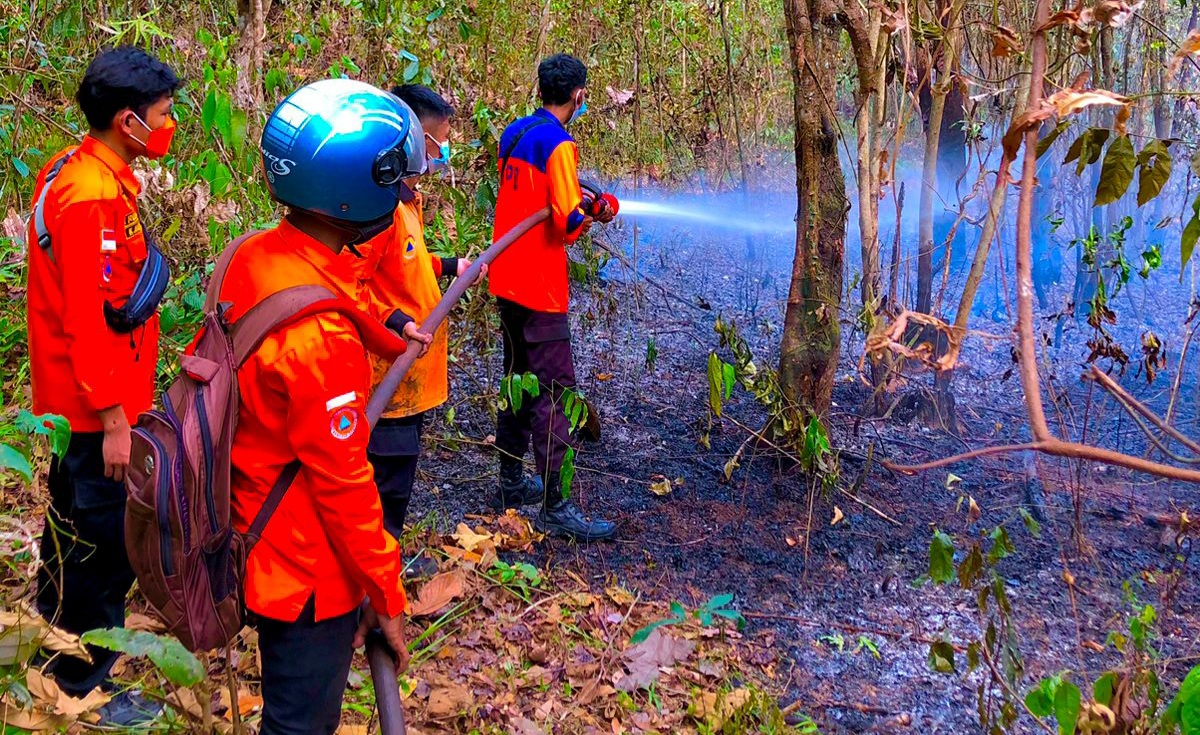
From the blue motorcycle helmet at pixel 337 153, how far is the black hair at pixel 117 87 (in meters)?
0.82

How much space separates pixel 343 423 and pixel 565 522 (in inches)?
92.6

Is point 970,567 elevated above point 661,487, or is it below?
above

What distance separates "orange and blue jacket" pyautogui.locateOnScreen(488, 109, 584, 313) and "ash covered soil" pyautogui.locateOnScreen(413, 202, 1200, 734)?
107cm

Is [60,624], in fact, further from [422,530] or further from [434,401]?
[422,530]

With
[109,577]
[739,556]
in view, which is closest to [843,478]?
[739,556]

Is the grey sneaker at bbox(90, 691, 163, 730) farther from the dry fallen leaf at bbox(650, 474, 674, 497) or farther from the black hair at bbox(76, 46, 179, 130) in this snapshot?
the dry fallen leaf at bbox(650, 474, 674, 497)

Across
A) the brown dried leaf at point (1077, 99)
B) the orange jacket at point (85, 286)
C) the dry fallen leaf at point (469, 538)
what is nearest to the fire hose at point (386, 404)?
the orange jacket at point (85, 286)

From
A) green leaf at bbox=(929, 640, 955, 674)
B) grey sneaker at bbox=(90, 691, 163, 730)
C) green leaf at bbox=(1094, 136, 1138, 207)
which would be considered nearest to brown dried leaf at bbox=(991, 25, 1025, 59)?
green leaf at bbox=(1094, 136, 1138, 207)

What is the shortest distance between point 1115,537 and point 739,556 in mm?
1759

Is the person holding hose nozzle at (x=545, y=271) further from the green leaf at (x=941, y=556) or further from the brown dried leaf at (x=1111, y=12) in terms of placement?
the brown dried leaf at (x=1111, y=12)

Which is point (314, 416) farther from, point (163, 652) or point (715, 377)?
point (715, 377)

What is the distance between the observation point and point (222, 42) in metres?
4.38

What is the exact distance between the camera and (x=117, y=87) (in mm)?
2592

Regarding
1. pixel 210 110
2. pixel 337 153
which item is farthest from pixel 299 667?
pixel 210 110
